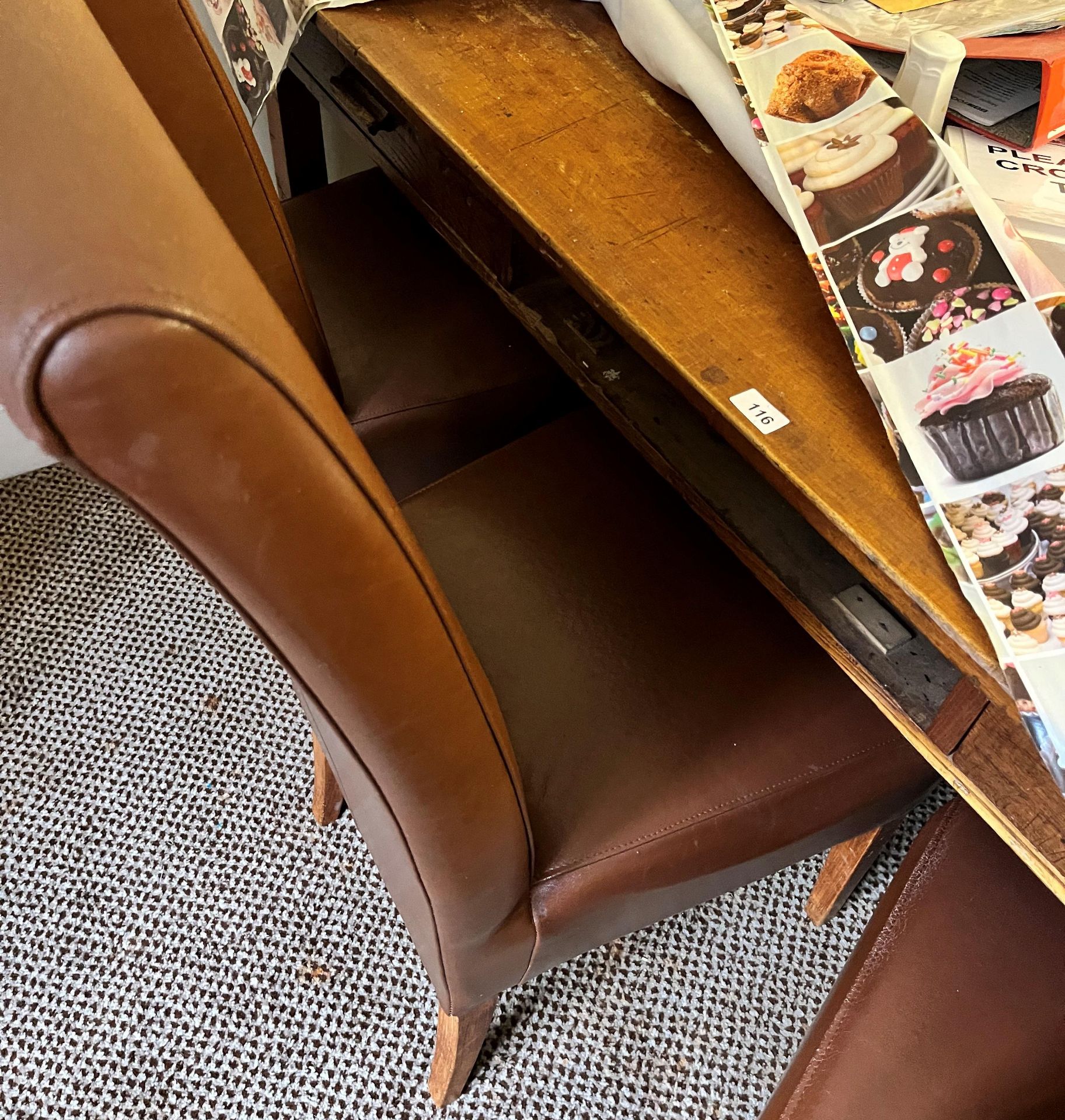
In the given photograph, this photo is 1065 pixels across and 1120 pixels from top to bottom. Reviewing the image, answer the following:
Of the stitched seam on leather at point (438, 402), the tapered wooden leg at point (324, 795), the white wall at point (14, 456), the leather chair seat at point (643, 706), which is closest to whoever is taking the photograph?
the leather chair seat at point (643, 706)

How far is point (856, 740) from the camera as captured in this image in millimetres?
678

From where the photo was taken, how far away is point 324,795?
1036mm

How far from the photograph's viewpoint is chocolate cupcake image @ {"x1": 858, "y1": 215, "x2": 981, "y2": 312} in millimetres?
512

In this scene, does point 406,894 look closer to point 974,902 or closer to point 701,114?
point 974,902

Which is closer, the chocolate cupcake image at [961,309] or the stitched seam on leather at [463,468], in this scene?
the chocolate cupcake image at [961,309]

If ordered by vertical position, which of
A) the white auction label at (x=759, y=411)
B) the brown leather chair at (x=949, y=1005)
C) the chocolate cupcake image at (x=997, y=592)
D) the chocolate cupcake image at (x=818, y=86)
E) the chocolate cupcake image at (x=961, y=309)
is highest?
the chocolate cupcake image at (x=818, y=86)

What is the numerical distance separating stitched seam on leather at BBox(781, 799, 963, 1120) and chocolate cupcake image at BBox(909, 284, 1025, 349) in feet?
1.05

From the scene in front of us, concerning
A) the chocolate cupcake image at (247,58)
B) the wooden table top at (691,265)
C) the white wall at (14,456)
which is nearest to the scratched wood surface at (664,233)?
the wooden table top at (691,265)

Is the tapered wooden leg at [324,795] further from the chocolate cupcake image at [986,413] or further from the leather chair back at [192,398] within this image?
the chocolate cupcake image at [986,413]

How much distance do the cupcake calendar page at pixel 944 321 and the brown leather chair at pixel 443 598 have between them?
25cm

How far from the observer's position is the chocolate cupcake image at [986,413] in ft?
1.54

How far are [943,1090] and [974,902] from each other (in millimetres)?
124

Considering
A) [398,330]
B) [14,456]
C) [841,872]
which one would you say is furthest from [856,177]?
[14,456]

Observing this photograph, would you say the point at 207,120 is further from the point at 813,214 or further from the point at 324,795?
the point at 324,795
